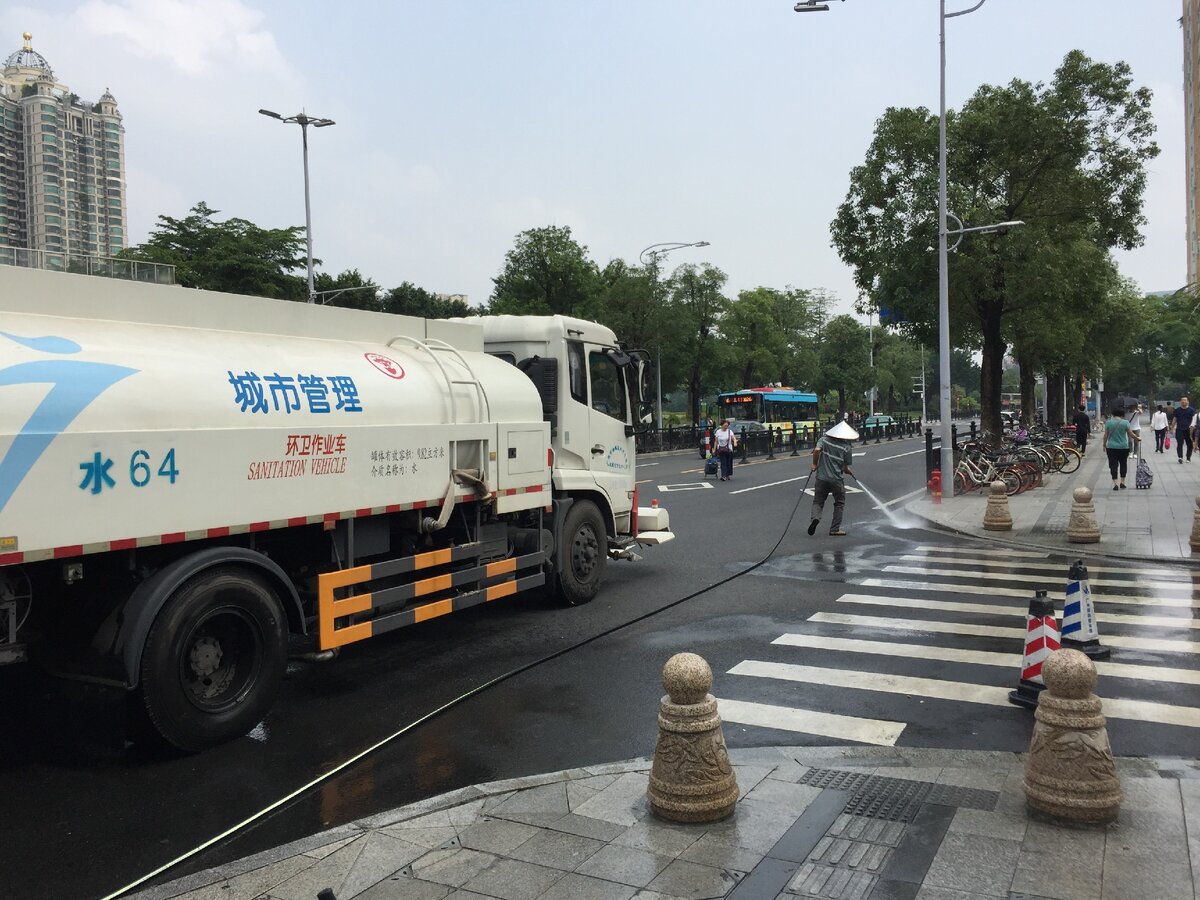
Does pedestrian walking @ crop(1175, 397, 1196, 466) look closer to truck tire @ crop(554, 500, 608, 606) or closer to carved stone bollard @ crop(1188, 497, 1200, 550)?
carved stone bollard @ crop(1188, 497, 1200, 550)

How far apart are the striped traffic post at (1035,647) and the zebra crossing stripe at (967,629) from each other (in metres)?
1.88

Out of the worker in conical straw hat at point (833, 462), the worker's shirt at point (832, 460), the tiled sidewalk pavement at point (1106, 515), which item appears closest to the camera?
the tiled sidewalk pavement at point (1106, 515)

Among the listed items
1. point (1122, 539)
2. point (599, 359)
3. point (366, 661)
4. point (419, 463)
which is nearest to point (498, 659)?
point (366, 661)

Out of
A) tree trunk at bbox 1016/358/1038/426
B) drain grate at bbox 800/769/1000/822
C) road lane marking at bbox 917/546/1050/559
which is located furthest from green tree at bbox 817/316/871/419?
drain grate at bbox 800/769/1000/822

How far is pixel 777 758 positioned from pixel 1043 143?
2206 centimetres

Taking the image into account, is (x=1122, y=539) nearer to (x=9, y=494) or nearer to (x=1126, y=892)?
(x=1126, y=892)

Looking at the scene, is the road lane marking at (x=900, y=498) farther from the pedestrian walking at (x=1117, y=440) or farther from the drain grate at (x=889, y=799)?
the drain grate at (x=889, y=799)

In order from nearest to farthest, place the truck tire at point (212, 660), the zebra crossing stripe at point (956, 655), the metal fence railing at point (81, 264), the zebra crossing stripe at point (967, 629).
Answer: the truck tire at point (212, 660) < the metal fence railing at point (81, 264) < the zebra crossing stripe at point (956, 655) < the zebra crossing stripe at point (967, 629)

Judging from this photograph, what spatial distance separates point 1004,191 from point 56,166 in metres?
77.3

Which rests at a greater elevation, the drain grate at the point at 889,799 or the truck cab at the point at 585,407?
the truck cab at the point at 585,407

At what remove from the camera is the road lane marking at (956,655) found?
6.84 meters

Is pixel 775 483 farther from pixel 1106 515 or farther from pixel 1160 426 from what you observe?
pixel 1160 426

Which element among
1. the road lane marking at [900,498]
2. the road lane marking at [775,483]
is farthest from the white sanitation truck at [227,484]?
the road lane marking at [775,483]

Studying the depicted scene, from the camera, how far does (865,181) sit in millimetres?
24484
